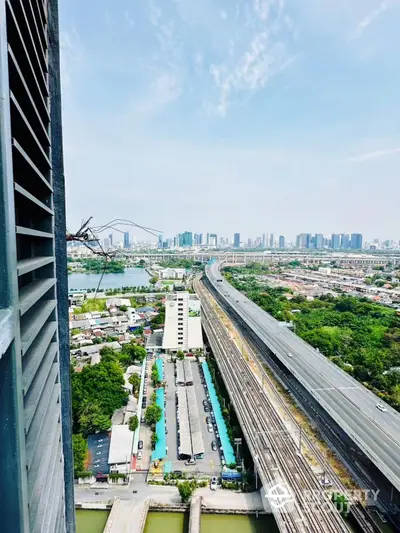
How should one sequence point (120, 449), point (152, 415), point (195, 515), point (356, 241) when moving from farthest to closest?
point (356, 241) → point (152, 415) → point (120, 449) → point (195, 515)

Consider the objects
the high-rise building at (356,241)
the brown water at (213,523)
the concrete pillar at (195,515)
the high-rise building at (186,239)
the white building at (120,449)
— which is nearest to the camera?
the concrete pillar at (195,515)

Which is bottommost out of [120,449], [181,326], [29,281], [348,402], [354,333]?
[120,449]

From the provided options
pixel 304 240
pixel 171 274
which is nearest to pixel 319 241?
pixel 304 240

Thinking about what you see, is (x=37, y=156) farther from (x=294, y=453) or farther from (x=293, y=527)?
(x=294, y=453)

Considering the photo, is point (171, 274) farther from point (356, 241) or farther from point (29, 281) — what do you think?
point (356, 241)

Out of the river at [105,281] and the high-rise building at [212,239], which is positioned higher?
the high-rise building at [212,239]

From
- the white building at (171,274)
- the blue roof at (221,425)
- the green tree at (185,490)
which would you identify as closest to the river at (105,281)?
the white building at (171,274)

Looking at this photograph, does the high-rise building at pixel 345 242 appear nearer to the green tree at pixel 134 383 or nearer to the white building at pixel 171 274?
the white building at pixel 171 274
